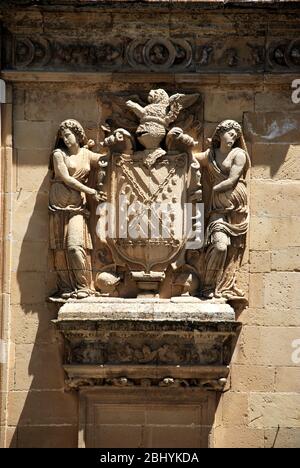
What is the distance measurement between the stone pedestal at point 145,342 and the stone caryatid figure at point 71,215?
9.7 inches

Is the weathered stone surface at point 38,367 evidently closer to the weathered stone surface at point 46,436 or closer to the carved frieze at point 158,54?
the weathered stone surface at point 46,436

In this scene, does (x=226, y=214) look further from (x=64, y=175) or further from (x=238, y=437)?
(x=238, y=437)

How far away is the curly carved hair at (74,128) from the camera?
1532cm

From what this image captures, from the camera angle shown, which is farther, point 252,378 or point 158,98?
point 158,98

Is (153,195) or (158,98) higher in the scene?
(158,98)

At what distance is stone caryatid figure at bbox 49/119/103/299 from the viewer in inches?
599

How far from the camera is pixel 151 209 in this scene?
15273 millimetres

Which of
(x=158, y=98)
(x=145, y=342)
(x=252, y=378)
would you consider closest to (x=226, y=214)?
(x=158, y=98)

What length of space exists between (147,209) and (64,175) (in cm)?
82

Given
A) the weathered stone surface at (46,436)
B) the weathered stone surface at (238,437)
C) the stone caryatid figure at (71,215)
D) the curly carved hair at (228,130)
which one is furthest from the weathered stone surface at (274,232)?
the weathered stone surface at (46,436)

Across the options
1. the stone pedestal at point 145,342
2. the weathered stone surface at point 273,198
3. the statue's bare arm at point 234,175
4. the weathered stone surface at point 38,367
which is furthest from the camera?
the weathered stone surface at point 273,198

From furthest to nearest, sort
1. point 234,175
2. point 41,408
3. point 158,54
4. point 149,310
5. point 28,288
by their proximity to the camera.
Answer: point 158,54 → point 28,288 → point 41,408 → point 234,175 → point 149,310
